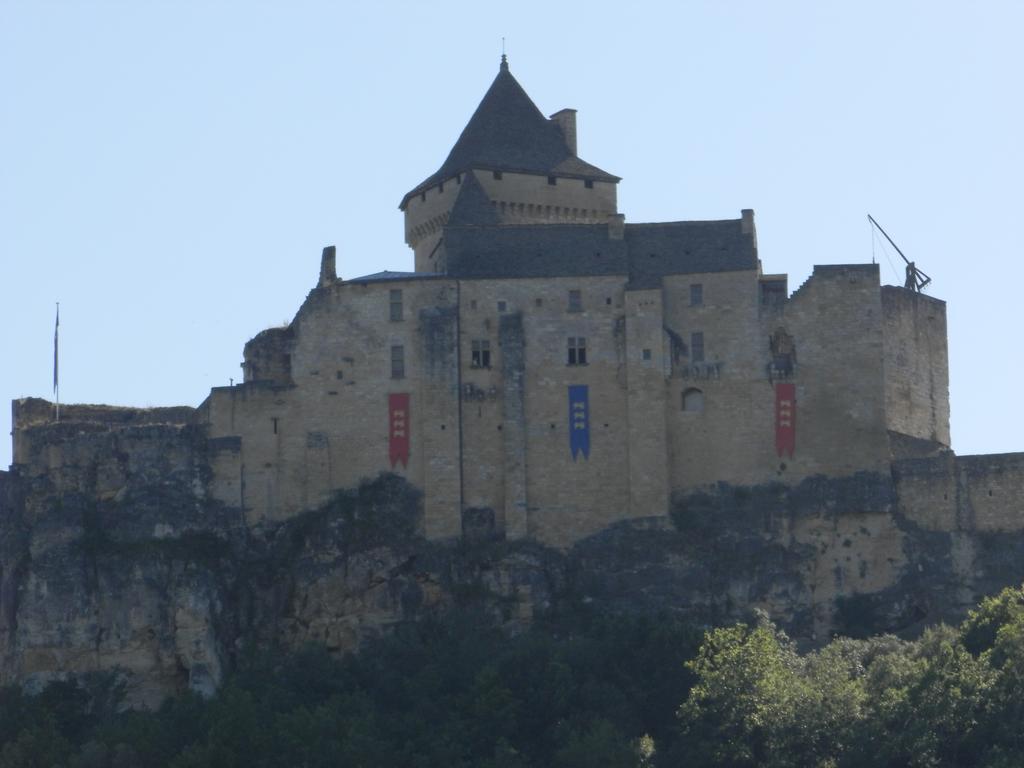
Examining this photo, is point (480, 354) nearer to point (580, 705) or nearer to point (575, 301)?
point (575, 301)

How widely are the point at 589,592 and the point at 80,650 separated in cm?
1367

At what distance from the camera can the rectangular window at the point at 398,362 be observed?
317 feet

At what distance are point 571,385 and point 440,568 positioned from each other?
613cm

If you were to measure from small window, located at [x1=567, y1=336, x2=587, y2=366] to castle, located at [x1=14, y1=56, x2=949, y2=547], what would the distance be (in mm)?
61

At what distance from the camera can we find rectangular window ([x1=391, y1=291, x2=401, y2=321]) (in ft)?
318

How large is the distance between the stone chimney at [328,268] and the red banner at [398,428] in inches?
157

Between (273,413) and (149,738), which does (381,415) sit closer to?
(273,413)

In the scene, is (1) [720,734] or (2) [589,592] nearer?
(1) [720,734]

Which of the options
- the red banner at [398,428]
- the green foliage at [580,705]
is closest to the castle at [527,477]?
the red banner at [398,428]

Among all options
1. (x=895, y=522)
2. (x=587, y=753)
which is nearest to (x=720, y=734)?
(x=587, y=753)

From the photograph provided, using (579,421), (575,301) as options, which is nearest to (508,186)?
(575,301)

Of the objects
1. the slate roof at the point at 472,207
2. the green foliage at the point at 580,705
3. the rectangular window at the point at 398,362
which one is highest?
the slate roof at the point at 472,207

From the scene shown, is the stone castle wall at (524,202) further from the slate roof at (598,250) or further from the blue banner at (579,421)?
the blue banner at (579,421)

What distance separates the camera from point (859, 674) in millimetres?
90688
